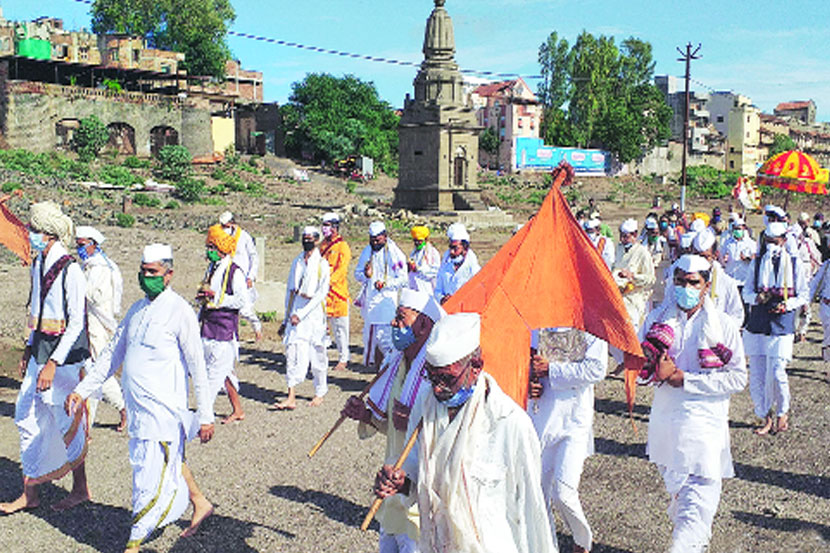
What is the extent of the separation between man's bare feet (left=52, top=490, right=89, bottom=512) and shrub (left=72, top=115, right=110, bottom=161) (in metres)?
44.2

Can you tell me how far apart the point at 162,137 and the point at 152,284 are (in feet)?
173

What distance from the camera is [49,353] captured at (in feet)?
19.0

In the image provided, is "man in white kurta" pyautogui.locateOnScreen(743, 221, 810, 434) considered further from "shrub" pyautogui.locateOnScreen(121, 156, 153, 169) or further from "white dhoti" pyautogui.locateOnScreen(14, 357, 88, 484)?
"shrub" pyautogui.locateOnScreen(121, 156, 153, 169)

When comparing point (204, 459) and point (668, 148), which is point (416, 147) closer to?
point (204, 459)

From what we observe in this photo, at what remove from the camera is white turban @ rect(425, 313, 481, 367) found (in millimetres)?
3102

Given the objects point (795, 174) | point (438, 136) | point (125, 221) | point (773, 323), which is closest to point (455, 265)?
point (773, 323)

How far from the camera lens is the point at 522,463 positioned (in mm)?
3219

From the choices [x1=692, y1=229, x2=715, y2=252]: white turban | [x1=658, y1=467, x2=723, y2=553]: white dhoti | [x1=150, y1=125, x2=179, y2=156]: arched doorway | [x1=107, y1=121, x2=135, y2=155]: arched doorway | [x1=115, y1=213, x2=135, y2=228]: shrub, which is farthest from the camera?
[x1=150, y1=125, x2=179, y2=156]: arched doorway

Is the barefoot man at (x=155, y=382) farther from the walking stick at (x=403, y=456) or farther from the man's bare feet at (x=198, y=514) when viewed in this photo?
the walking stick at (x=403, y=456)

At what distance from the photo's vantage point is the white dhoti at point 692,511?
4.61 meters

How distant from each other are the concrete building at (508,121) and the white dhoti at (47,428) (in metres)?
63.0

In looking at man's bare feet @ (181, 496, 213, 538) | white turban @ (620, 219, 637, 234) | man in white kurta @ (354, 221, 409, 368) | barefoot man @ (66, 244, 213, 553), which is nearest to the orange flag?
barefoot man @ (66, 244, 213, 553)

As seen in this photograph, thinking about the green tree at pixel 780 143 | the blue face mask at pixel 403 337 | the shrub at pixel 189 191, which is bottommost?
the blue face mask at pixel 403 337

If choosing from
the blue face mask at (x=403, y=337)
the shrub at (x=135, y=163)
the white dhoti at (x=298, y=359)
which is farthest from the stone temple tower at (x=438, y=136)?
the blue face mask at (x=403, y=337)
